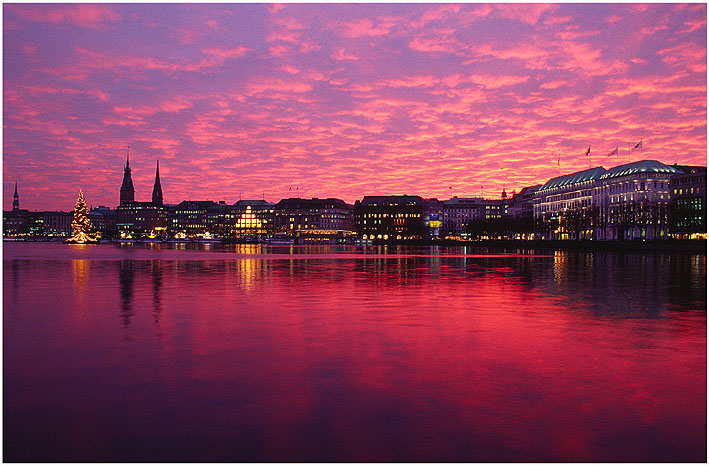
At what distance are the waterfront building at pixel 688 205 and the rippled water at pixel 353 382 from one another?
129515 millimetres

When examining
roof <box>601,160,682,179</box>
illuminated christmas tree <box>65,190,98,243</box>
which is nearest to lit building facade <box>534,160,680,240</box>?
roof <box>601,160,682,179</box>

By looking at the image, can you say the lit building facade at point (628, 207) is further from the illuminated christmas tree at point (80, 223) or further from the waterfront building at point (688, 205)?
the illuminated christmas tree at point (80, 223)

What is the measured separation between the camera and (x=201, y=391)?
10.2 meters

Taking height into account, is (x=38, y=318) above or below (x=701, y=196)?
below

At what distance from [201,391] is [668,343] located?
10802 mm

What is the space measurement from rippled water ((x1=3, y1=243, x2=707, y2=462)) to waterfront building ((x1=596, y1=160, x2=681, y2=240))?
12521 centimetres

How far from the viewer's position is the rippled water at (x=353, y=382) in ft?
25.8

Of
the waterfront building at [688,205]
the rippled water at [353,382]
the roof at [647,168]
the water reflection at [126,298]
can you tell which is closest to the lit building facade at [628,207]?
the roof at [647,168]

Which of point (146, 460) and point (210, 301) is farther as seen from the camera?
point (210, 301)

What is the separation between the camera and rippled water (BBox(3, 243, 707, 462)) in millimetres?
7859

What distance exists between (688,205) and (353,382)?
15647 cm

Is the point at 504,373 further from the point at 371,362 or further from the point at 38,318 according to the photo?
the point at 38,318

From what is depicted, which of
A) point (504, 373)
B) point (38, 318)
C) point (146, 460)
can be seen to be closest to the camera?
point (146, 460)

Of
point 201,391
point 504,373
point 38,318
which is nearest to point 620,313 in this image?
point 504,373
